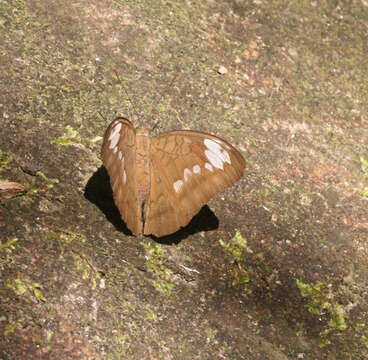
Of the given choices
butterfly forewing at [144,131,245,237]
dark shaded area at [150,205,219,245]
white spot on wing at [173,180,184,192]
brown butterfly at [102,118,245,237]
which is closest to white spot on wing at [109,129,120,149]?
brown butterfly at [102,118,245,237]

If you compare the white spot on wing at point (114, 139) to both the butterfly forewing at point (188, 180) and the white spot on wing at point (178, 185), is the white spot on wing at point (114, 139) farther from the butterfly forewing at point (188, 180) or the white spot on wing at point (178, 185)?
the white spot on wing at point (178, 185)

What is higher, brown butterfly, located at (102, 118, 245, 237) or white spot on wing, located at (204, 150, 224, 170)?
white spot on wing, located at (204, 150, 224, 170)

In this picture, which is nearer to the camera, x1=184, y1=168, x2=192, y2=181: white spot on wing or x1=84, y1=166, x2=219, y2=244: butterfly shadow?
x1=184, y1=168, x2=192, y2=181: white spot on wing

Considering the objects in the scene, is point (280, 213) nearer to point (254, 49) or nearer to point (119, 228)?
point (119, 228)

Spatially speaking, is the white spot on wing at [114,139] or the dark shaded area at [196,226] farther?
the dark shaded area at [196,226]

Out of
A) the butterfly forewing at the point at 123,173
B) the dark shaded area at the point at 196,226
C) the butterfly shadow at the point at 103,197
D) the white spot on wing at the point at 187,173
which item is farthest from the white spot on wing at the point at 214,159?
the butterfly shadow at the point at 103,197

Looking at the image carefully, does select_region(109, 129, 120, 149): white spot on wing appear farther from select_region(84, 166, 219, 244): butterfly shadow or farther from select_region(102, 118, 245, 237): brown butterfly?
select_region(84, 166, 219, 244): butterfly shadow

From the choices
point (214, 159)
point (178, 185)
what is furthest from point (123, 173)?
point (214, 159)
